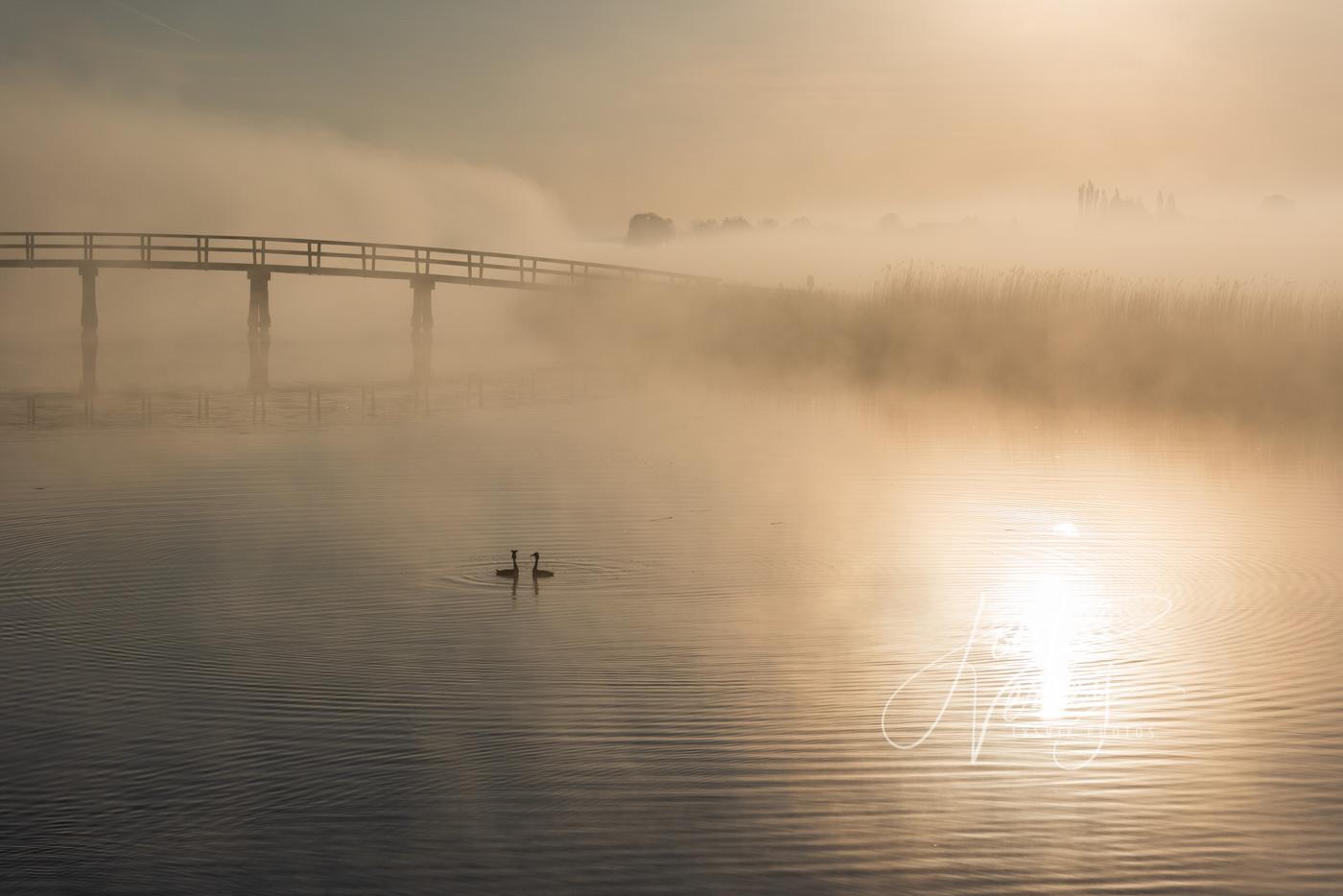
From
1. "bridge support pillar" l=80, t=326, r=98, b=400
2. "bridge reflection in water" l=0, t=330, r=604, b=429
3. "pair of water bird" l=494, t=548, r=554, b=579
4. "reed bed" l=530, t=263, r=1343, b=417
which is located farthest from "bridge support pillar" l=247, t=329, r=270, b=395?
"pair of water bird" l=494, t=548, r=554, b=579

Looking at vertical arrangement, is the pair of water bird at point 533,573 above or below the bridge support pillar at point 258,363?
below

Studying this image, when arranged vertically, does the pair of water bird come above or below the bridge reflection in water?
below

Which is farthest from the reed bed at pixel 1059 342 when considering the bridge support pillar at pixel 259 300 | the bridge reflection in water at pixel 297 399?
the bridge support pillar at pixel 259 300

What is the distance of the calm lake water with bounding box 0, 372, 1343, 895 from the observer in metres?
6.59

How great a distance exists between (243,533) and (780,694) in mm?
7324

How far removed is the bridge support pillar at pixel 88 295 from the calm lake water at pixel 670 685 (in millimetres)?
41374

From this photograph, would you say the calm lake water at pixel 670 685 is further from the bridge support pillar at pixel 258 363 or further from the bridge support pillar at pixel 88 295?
the bridge support pillar at pixel 88 295

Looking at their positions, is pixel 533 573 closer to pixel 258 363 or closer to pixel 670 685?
pixel 670 685

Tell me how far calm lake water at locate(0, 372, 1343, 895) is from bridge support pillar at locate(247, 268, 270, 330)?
137 ft

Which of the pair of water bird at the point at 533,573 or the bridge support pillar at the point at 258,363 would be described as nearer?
the pair of water bird at the point at 533,573

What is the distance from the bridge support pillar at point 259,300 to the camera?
194 ft

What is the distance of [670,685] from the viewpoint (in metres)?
9.09

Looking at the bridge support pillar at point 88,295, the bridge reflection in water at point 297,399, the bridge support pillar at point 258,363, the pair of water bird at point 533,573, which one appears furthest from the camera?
the bridge support pillar at point 88,295

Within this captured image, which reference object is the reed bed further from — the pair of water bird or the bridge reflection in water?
the pair of water bird
